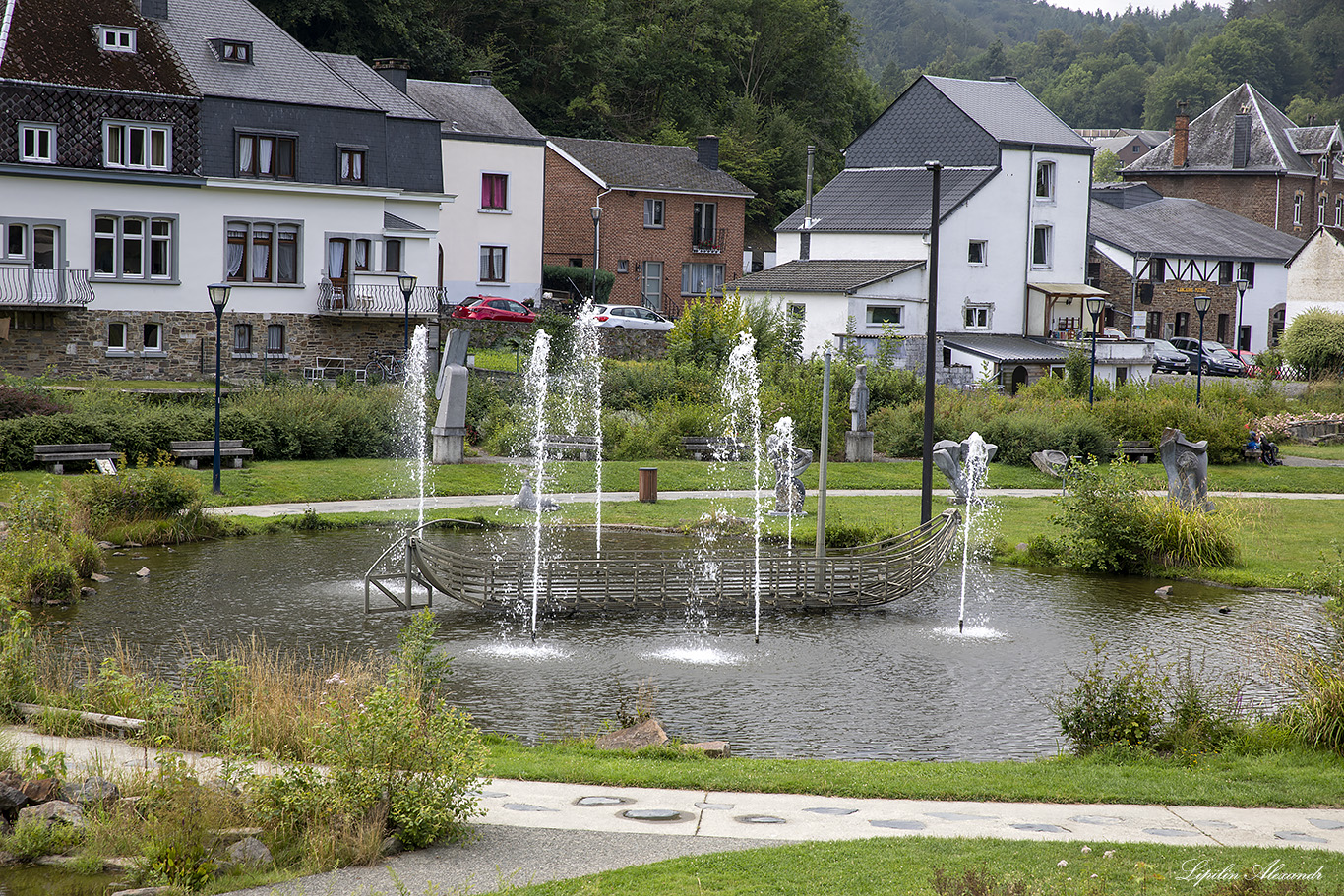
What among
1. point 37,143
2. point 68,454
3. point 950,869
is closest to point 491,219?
point 37,143

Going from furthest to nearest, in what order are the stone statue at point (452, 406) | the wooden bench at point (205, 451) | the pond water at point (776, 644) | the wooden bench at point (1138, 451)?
1. the wooden bench at point (1138, 451)
2. the stone statue at point (452, 406)
3. the wooden bench at point (205, 451)
4. the pond water at point (776, 644)

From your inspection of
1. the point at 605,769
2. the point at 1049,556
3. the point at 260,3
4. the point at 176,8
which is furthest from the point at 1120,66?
the point at 605,769

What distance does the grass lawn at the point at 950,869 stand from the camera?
8031 millimetres

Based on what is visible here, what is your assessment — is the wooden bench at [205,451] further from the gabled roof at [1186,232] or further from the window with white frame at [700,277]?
the gabled roof at [1186,232]

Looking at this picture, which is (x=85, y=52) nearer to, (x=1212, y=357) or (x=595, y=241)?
(x=595, y=241)

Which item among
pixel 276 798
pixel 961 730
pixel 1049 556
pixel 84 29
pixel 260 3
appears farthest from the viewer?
pixel 260 3

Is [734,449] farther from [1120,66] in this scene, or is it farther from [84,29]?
[1120,66]

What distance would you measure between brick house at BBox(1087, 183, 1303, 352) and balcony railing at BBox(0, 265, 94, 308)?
4602 centimetres

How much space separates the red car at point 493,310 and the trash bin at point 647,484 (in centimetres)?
2494

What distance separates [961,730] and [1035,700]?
63.4 inches

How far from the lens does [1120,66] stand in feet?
569

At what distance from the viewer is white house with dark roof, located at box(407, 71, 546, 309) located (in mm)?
55594

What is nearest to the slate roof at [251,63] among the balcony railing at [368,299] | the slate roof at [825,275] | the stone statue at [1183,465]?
the balcony railing at [368,299]

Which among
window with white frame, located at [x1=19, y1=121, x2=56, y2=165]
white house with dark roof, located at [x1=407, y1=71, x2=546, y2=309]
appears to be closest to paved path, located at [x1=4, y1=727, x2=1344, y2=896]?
window with white frame, located at [x1=19, y1=121, x2=56, y2=165]
